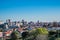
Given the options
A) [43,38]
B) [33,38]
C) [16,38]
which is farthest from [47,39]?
[16,38]

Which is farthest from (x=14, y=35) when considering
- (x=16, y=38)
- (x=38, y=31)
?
(x=38, y=31)

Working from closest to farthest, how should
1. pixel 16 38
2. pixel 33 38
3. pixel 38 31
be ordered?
pixel 33 38 < pixel 16 38 < pixel 38 31

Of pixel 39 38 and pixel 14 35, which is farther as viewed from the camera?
pixel 14 35

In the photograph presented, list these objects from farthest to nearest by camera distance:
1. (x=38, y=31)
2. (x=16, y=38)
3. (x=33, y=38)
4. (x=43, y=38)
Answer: (x=38, y=31), (x=16, y=38), (x=33, y=38), (x=43, y=38)

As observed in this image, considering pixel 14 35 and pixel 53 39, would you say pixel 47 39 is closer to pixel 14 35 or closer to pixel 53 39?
pixel 53 39

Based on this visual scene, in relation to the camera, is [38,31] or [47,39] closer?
[47,39]

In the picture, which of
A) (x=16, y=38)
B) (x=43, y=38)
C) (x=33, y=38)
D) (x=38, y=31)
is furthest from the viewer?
(x=38, y=31)

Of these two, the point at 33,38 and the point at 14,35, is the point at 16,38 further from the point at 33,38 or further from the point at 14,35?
the point at 33,38

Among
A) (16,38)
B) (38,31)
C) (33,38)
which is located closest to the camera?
(33,38)

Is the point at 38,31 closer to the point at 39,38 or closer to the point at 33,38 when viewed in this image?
the point at 33,38
